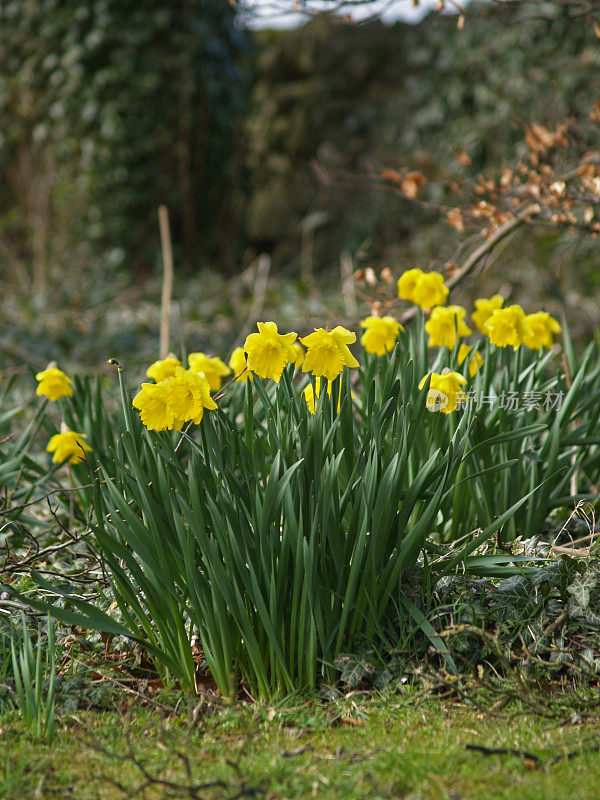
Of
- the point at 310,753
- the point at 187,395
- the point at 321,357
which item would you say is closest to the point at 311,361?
the point at 321,357

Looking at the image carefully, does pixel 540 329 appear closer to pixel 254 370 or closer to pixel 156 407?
pixel 254 370

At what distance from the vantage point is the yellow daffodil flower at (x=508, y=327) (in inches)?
93.7

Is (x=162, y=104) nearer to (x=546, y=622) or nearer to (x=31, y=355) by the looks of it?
(x=31, y=355)

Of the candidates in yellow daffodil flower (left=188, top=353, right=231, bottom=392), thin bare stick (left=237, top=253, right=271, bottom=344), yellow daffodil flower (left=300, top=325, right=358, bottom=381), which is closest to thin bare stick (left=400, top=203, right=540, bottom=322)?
yellow daffodil flower (left=188, top=353, right=231, bottom=392)

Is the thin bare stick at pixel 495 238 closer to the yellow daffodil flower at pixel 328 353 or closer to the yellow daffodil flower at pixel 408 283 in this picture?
the yellow daffodil flower at pixel 408 283

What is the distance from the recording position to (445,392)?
220 centimetres

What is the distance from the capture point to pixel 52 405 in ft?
14.9

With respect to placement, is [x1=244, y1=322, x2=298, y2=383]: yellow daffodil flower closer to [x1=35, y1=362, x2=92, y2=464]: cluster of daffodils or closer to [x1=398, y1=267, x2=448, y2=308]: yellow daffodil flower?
[x1=35, y1=362, x2=92, y2=464]: cluster of daffodils

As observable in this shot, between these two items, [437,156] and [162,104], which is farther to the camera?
[437,156]

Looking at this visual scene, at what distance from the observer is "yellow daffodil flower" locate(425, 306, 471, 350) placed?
8.56 ft

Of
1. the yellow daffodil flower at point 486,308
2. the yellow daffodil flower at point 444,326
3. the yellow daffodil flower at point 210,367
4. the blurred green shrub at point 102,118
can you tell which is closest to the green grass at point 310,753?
the yellow daffodil flower at point 210,367

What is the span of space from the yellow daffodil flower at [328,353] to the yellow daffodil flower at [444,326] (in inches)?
31.7

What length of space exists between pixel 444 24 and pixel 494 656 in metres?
8.51

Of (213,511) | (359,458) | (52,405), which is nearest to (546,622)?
(359,458)
